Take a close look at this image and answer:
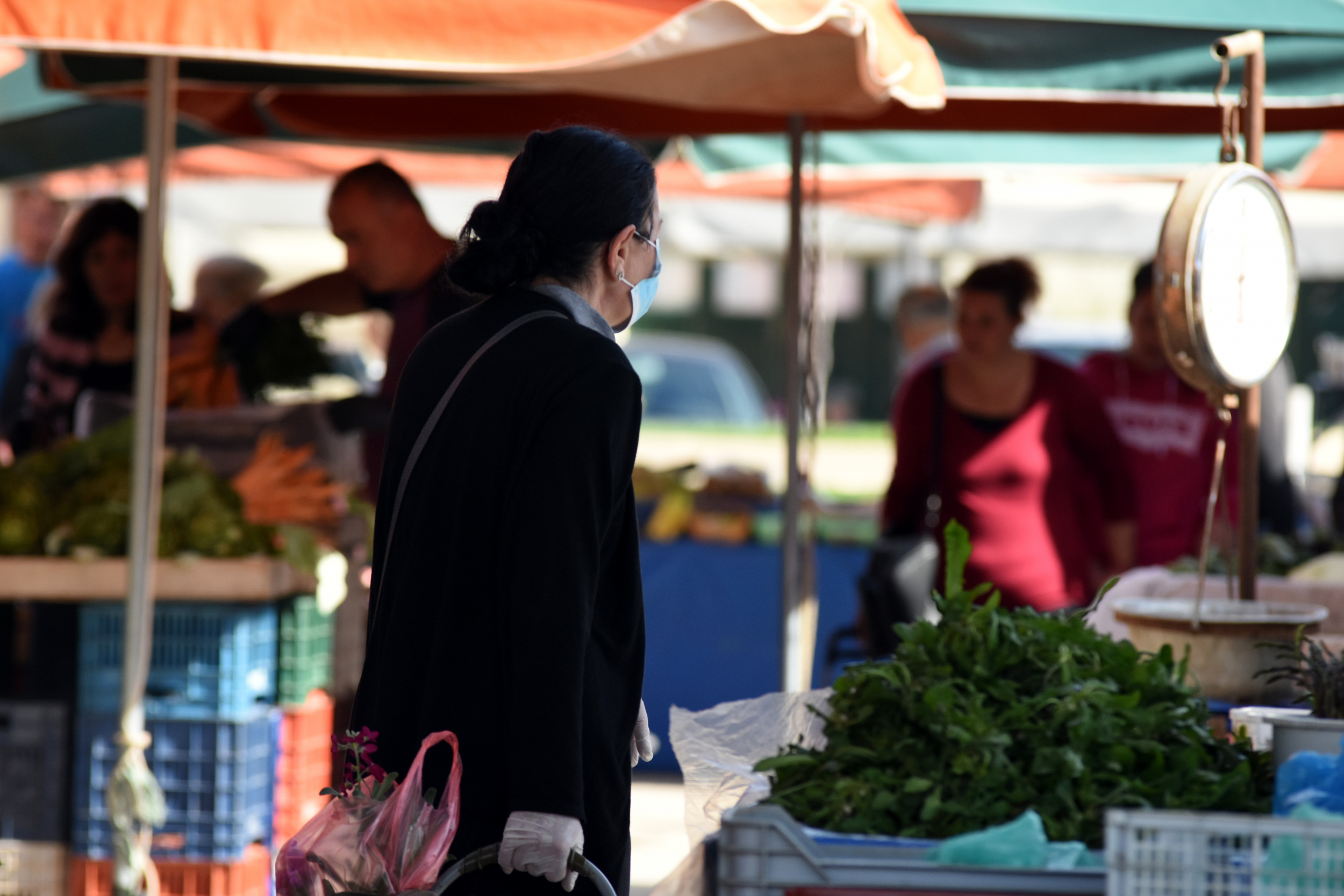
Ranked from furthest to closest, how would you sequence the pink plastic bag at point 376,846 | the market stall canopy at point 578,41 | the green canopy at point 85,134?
1. the green canopy at point 85,134
2. the market stall canopy at point 578,41
3. the pink plastic bag at point 376,846

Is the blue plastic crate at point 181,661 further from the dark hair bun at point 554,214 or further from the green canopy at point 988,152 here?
the green canopy at point 988,152

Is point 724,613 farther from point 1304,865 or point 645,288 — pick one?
point 1304,865

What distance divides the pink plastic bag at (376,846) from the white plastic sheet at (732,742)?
1.08 ft

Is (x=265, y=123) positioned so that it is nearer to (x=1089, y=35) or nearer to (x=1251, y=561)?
(x=1089, y=35)

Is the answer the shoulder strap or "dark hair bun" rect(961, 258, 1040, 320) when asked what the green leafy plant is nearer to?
the shoulder strap

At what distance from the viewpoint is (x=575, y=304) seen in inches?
→ 85.7

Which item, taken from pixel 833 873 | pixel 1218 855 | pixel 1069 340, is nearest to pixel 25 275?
pixel 1069 340

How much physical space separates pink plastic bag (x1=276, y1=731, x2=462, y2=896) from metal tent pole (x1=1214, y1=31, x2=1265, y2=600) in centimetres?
180

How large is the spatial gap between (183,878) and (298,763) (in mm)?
514

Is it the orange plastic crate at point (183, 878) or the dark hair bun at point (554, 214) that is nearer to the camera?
the dark hair bun at point (554, 214)

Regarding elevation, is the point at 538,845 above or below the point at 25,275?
below

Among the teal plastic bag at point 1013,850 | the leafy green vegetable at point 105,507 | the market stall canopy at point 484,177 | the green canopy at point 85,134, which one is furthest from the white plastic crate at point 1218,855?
the market stall canopy at point 484,177

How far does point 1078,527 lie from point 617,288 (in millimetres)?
3069

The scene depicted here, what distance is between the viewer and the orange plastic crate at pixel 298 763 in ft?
13.9
